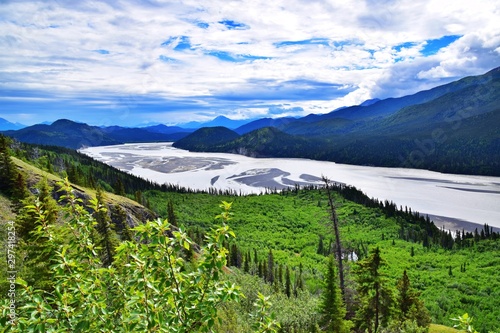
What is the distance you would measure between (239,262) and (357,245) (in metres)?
42.3

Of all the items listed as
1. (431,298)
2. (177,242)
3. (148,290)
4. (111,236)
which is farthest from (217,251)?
(431,298)

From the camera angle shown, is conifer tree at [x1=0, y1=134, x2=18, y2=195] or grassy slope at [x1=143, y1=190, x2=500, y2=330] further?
grassy slope at [x1=143, y1=190, x2=500, y2=330]

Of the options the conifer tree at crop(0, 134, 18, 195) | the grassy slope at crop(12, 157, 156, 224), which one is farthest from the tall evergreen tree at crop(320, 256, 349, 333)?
the conifer tree at crop(0, 134, 18, 195)

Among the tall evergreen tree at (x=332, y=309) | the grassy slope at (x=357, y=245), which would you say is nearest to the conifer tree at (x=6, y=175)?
the grassy slope at (x=357, y=245)

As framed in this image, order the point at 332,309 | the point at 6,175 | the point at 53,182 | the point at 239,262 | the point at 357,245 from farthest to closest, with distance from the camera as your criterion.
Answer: the point at 357,245 → the point at 239,262 → the point at 53,182 → the point at 6,175 → the point at 332,309

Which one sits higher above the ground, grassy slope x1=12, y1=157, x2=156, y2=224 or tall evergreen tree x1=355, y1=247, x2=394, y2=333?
grassy slope x1=12, y1=157, x2=156, y2=224

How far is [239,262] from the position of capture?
79.2 meters

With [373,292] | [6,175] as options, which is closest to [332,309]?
Answer: [373,292]

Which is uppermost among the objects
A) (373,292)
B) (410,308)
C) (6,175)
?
(6,175)

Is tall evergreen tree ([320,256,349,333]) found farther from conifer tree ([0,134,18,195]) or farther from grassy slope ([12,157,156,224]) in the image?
conifer tree ([0,134,18,195])

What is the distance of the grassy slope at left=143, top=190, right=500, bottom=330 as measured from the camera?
61375 mm

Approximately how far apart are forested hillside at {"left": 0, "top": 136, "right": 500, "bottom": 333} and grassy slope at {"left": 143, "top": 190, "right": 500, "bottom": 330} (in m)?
0.40

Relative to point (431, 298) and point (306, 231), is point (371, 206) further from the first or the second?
point (431, 298)

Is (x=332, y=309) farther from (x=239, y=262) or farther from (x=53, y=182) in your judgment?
(x=239, y=262)
